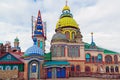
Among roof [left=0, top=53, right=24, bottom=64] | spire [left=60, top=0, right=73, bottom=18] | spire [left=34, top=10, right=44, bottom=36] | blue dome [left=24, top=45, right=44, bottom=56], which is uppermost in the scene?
spire [left=60, top=0, right=73, bottom=18]

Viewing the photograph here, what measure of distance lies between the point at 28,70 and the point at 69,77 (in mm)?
9267

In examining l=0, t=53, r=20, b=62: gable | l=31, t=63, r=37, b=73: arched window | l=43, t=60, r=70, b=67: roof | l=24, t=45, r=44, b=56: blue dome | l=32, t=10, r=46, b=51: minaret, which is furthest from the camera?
l=32, t=10, r=46, b=51: minaret

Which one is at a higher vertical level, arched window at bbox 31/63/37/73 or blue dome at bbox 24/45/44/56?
blue dome at bbox 24/45/44/56

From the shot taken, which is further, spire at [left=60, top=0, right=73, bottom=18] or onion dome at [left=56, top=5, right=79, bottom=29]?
spire at [left=60, top=0, right=73, bottom=18]

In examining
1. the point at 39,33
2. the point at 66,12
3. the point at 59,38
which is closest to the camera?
the point at 59,38

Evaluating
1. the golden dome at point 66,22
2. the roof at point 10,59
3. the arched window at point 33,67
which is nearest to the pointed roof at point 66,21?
the golden dome at point 66,22

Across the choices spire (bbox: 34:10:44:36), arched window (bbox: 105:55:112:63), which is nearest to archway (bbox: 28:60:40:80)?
spire (bbox: 34:10:44:36)

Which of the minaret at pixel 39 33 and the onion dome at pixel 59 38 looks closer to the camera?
the onion dome at pixel 59 38

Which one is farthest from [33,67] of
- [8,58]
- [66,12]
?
[66,12]

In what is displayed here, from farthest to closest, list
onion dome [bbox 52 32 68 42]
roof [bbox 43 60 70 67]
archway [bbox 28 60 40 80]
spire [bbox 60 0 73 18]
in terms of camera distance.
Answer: spire [bbox 60 0 73 18] → onion dome [bbox 52 32 68 42] → archway [bbox 28 60 40 80] → roof [bbox 43 60 70 67]

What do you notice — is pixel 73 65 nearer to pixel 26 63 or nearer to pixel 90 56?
pixel 90 56

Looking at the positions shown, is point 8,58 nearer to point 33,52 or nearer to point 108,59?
point 33,52

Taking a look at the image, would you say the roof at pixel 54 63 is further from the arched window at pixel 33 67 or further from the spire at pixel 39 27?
the spire at pixel 39 27

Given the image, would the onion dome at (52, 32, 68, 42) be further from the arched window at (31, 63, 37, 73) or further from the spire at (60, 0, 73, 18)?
the spire at (60, 0, 73, 18)
